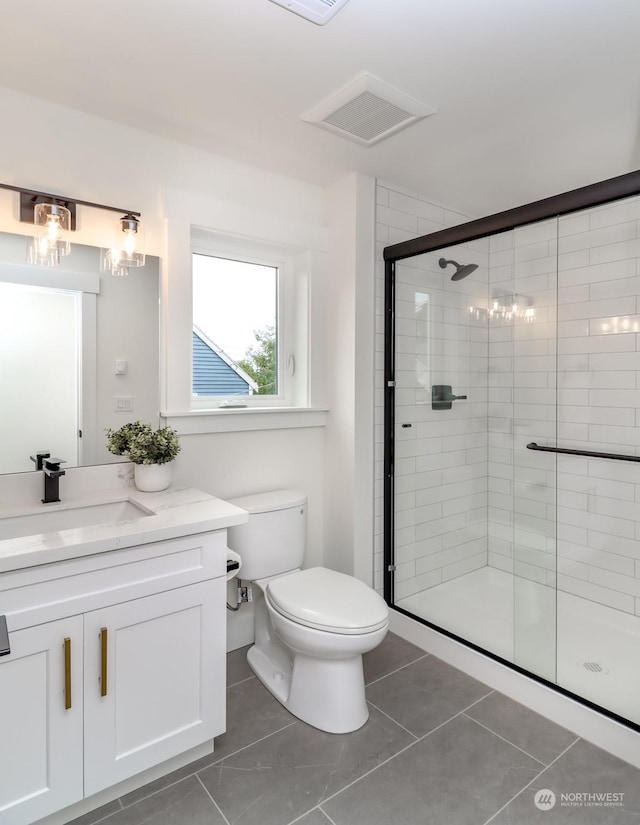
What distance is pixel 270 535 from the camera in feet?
7.09

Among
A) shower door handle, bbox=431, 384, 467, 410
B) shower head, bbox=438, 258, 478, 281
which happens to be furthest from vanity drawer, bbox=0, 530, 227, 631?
shower head, bbox=438, 258, 478, 281

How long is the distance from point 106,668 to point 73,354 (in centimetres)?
112

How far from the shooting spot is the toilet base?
70.9 inches

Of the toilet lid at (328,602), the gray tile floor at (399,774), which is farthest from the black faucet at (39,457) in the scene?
the gray tile floor at (399,774)

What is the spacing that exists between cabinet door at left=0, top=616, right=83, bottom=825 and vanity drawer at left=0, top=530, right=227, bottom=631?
50mm

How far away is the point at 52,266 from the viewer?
6.01 ft

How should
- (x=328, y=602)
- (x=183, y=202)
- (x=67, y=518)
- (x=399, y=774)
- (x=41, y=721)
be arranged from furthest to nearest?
(x=183, y=202) → (x=328, y=602) → (x=67, y=518) → (x=399, y=774) → (x=41, y=721)

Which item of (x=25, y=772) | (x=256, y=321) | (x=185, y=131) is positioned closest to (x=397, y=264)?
(x=256, y=321)

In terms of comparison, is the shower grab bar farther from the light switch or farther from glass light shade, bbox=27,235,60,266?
glass light shade, bbox=27,235,60,266

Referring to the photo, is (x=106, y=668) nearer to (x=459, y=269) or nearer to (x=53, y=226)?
(x=53, y=226)

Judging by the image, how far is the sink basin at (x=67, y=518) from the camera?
63.6 inches

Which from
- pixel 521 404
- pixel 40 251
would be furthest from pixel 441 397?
pixel 40 251

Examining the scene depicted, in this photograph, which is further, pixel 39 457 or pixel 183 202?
pixel 183 202

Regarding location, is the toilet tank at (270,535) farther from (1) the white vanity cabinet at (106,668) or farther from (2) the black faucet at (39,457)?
(2) the black faucet at (39,457)
